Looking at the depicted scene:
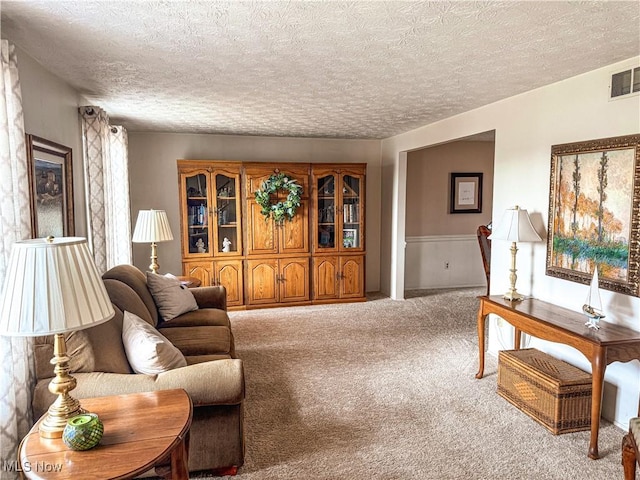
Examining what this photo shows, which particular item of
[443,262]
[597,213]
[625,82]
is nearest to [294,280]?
[443,262]

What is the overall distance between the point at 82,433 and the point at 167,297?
2.23 m

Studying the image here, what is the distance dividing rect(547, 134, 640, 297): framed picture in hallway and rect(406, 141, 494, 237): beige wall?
3.65m

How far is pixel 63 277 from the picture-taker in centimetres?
152

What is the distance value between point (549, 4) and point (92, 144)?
335 cm

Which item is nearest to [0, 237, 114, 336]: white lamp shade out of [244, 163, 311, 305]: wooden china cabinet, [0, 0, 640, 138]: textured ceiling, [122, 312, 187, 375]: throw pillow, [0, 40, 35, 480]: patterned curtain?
[0, 40, 35, 480]: patterned curtain

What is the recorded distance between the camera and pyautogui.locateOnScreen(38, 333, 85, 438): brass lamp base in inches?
65.3

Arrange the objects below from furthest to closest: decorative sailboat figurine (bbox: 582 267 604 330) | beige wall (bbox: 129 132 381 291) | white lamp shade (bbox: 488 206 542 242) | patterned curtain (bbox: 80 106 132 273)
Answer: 1. beige wall (bbox: 129 132 381 291)
2. patterned curtain (bbox: 80 106 132 273)
3. white lamp shade (bbox: 488 206 542 242)
4. decorative sailboat figurine (bbox: 582 267 604 330)

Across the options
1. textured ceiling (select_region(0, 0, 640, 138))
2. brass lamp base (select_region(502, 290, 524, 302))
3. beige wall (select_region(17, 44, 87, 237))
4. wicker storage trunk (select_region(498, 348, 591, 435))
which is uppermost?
textured ceiling (select_region(0, 0, 640, 138))

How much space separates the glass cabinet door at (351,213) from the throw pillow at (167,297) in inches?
110

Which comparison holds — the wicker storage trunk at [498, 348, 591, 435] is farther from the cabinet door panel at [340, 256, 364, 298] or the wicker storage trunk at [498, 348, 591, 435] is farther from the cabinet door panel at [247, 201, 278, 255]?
the cabinet door panel at [247, 201, 278, 255]

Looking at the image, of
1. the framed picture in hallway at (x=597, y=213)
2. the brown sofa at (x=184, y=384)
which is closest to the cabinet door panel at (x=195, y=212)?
the brown sofa at (x=184, y=384)

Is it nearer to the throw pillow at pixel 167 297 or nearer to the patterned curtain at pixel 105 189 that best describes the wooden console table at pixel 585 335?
the throw pillow at pixel 167 297

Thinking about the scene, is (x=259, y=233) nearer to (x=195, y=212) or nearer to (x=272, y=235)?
(x=272, y=235)

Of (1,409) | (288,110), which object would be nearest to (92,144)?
(288,110)
